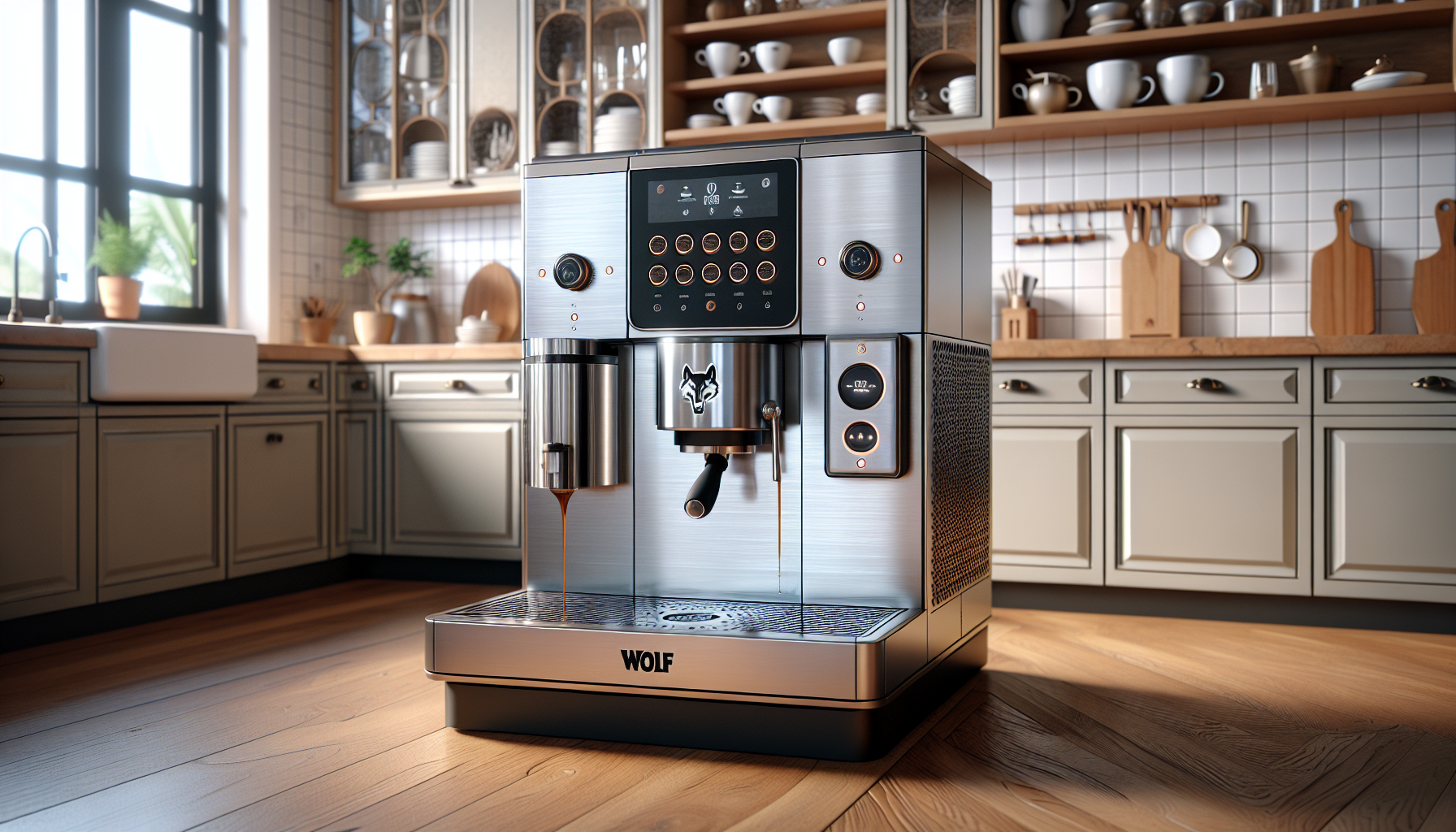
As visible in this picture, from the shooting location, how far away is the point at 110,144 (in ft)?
11.9

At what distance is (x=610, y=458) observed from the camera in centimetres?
185

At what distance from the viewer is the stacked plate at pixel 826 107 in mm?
3695

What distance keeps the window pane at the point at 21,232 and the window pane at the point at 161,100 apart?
0.37 m

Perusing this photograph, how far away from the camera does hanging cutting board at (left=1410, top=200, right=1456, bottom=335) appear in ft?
10.5

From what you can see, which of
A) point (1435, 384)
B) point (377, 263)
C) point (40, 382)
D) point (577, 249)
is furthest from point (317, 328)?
point (1435, 384)

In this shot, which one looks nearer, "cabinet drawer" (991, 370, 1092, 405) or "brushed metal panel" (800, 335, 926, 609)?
"brushed metal panel" (800, 335, 926, 609)

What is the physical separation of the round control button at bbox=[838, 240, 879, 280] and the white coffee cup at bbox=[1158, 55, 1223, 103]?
203 cm

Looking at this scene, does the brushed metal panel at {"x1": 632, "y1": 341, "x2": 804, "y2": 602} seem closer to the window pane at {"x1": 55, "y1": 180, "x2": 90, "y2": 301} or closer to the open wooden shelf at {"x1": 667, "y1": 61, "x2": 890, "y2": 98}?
the open wooden shelf at {"x1": 667, "y1": 61, "x2": 890, "y2": 98}

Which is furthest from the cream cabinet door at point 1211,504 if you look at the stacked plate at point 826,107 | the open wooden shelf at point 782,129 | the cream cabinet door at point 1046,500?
the stacked plate at point 826,107

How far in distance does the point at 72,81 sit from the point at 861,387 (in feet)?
9.94

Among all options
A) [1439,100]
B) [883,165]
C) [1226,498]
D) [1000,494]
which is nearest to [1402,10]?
[1439,100]

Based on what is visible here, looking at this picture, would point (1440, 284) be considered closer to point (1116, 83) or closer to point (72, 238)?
point (1116, 83)

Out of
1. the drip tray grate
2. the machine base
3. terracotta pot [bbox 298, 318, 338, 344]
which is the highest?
terracotta pot [bbox 298, 318, 338, 344]

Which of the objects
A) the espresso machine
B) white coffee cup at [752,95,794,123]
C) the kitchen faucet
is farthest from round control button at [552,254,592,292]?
white coffee cup at [752,95,794,123]
